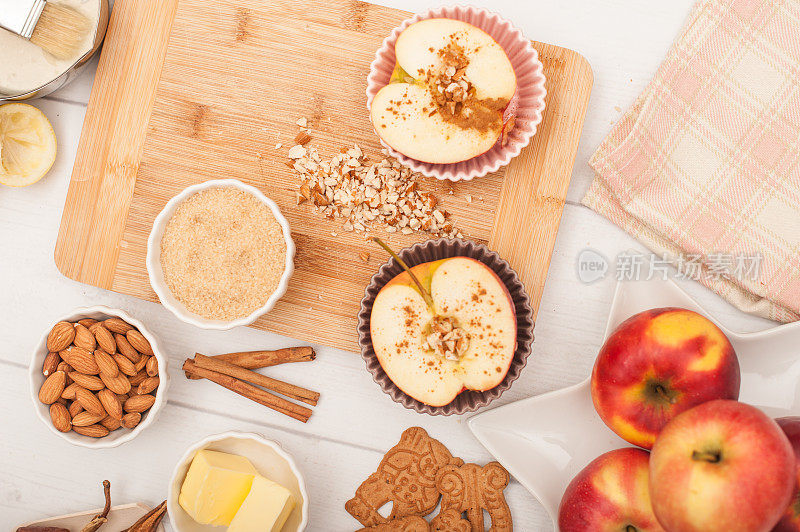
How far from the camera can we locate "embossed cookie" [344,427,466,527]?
47.3 inches

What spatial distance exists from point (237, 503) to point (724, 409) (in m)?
0.85

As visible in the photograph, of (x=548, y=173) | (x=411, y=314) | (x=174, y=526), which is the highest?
(x=548, y=173)

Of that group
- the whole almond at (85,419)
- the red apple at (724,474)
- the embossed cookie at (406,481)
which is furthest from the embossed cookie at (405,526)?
the whole almond at (85,419)

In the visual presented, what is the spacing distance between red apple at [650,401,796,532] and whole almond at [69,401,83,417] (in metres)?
1.03

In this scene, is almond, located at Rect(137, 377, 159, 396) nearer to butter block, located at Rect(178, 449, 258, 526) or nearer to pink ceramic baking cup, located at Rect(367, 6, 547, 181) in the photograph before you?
butter block, located at Rect(178, 449, 258, 526)

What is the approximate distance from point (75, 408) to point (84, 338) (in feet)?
0.46

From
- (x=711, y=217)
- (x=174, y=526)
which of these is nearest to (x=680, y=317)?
(x=711, y=217)

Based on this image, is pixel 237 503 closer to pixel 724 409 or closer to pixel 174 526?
pixel 174 526

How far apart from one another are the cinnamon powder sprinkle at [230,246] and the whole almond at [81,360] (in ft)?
0.84

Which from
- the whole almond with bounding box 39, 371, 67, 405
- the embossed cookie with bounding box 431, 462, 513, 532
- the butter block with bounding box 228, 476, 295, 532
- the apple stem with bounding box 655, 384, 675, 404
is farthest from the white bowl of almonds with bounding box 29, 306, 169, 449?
the apple stem with bounding box 655, 384, 675, 404

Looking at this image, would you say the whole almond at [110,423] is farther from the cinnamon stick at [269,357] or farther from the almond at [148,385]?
the cinnamon stick at [269,357]

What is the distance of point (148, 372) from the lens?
1188mm

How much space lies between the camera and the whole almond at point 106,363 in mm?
1160

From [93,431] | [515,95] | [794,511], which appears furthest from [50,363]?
[794,511]
